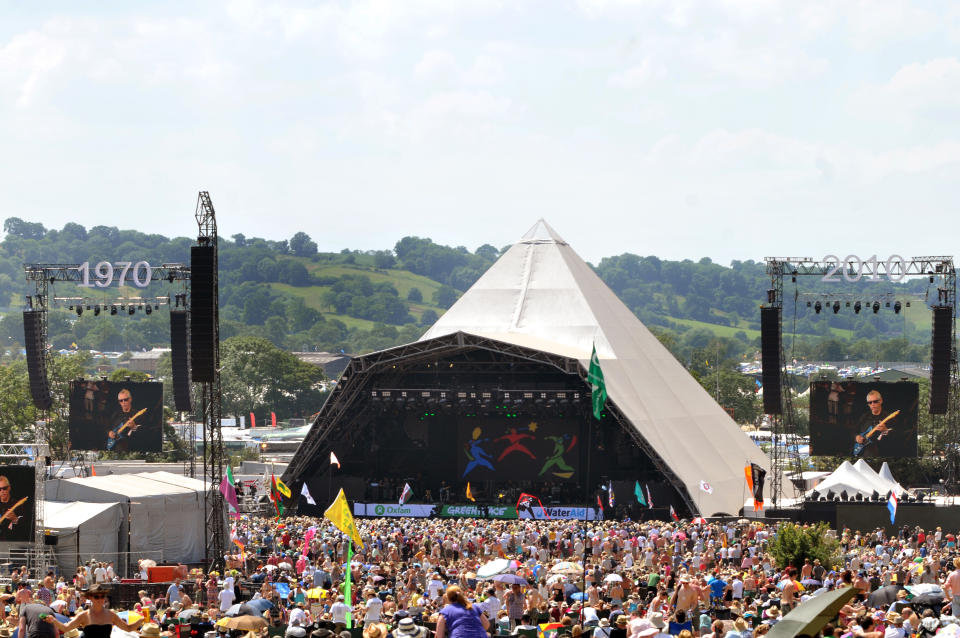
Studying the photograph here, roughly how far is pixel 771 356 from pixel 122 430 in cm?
2267

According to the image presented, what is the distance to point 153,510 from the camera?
1316 inches

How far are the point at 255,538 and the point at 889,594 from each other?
20758mm

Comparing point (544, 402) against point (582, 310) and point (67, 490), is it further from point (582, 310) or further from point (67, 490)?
point (67, 490)

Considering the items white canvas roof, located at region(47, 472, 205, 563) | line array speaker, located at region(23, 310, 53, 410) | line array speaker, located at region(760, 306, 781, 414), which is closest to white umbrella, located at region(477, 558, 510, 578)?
white canvas roof, located at region(47, 472, 205, 563)

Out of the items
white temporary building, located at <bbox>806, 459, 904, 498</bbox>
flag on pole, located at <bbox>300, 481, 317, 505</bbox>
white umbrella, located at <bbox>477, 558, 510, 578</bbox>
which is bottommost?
flag on pole, located at <bbox>300, 481, 317, 505</bbox>

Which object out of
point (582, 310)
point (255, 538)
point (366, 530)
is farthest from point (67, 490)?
point (582, 310)

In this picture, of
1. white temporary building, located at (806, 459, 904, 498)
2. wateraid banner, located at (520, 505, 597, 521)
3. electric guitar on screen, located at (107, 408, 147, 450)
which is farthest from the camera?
electric guitar on screen, located at (107, 408, 147, 450)

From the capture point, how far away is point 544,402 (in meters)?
50.3

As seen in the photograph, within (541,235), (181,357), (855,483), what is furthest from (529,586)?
(541,235)

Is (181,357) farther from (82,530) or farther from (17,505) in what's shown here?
(17,505)

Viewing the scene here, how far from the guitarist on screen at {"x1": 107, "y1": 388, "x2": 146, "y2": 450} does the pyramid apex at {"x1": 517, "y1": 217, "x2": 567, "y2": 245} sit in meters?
18.4

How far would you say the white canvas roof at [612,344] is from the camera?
47812 mm

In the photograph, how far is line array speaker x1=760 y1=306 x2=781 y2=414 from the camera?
44219 mm

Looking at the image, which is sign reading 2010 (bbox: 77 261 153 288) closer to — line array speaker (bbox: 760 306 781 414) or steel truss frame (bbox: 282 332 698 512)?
steel truss frame (bbox: 282 332 698 512)
